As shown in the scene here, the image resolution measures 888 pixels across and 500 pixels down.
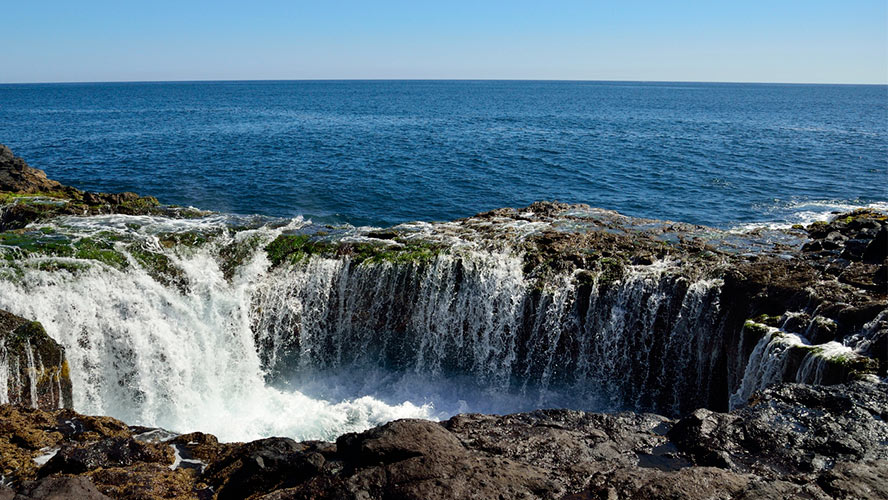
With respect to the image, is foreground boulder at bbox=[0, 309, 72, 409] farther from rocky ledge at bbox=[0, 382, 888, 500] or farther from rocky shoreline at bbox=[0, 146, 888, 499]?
rocky ledge at bbox=[0, 382, 888, 500]

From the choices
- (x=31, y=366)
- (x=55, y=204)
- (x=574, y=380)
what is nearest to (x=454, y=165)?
(x=55, y=204)

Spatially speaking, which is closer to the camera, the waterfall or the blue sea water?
the waterfall

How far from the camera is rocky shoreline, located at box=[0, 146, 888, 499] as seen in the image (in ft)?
31.2

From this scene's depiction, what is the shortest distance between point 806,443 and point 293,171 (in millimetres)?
41075

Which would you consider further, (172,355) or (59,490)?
(172,355)

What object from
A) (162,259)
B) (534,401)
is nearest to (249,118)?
(162,259)

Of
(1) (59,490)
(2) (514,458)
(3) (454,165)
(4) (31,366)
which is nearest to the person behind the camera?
(1) (59,490)

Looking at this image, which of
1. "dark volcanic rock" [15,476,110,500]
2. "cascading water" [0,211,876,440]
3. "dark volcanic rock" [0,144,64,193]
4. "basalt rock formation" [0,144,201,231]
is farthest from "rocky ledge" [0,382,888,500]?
"dark volcanic rock" [0,144,64,193]

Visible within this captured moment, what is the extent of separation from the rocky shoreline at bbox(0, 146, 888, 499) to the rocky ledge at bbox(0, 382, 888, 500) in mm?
40

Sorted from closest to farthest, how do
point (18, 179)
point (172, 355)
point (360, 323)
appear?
point (172, 355), point (360, 323), point (18, 179)

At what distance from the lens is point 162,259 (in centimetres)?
2031

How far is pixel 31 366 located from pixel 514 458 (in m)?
14.5

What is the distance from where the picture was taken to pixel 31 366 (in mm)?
16250

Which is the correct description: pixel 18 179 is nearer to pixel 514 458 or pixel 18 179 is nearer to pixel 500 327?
pixel 500 327
